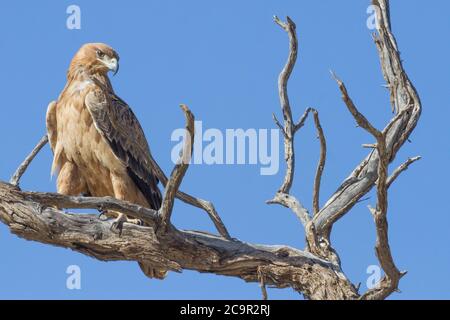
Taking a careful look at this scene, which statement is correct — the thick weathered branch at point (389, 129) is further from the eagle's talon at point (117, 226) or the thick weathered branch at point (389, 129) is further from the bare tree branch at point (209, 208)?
the eagle's talon at point (117, 226)

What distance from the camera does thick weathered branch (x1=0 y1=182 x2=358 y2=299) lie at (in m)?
8.56

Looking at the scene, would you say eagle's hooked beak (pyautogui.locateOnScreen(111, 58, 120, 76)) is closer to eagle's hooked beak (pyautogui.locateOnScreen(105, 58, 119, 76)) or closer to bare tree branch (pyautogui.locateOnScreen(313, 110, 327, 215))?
eagle's hooked beak (pyautogui.locateOnScreen(105, 58, 119, 76))

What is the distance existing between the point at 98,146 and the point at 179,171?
263cm

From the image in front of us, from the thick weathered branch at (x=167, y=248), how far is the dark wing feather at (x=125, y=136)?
1479mm

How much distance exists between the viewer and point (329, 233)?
30.2 feet

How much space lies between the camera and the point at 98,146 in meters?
10.1

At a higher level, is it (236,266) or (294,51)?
(294,51)

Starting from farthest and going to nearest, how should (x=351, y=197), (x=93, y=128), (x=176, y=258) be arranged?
(x=93, y=128), (x=351, y=197), (x=176, y=258)

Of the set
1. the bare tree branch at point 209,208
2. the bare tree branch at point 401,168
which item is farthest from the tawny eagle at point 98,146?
the bare tree branch at point 401,168

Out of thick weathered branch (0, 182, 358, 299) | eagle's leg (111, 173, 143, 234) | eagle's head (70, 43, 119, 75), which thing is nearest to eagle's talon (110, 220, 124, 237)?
thick weathered branch (0, 182, 358, 299)

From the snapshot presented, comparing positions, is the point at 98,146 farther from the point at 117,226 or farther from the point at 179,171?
the point at 179,171
